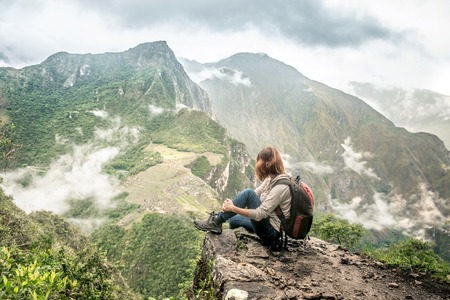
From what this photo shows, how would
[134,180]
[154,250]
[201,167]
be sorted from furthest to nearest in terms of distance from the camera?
[201,167] < [134,180] < [154,250]

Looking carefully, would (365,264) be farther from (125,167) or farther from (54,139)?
(54,139)

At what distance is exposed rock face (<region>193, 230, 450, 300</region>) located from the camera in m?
5.59

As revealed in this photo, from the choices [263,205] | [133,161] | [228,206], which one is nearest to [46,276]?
[228,206]

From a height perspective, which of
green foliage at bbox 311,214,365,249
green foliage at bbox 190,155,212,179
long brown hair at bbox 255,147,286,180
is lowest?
green foliage at bbox 311,214,365,249

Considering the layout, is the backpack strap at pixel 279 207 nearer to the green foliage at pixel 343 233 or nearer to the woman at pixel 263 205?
the woman at pixel 263 205

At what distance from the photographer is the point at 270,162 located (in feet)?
Answer: 22.2

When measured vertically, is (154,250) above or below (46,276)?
below

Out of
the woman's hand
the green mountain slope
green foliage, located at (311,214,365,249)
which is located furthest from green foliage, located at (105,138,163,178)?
the woman's hand

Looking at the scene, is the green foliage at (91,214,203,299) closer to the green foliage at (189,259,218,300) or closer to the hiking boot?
the green foliage at (189,259,218,300)

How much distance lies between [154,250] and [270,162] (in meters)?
72.9

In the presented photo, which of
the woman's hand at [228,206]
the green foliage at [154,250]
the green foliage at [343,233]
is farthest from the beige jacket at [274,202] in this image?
the green foliage at [154,250]

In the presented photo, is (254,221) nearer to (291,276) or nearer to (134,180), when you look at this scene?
(291,276)

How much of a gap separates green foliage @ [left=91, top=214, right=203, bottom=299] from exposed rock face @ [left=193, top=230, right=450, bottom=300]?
5278 cm

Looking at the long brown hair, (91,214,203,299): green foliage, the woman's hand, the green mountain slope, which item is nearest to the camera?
the woman's hand
